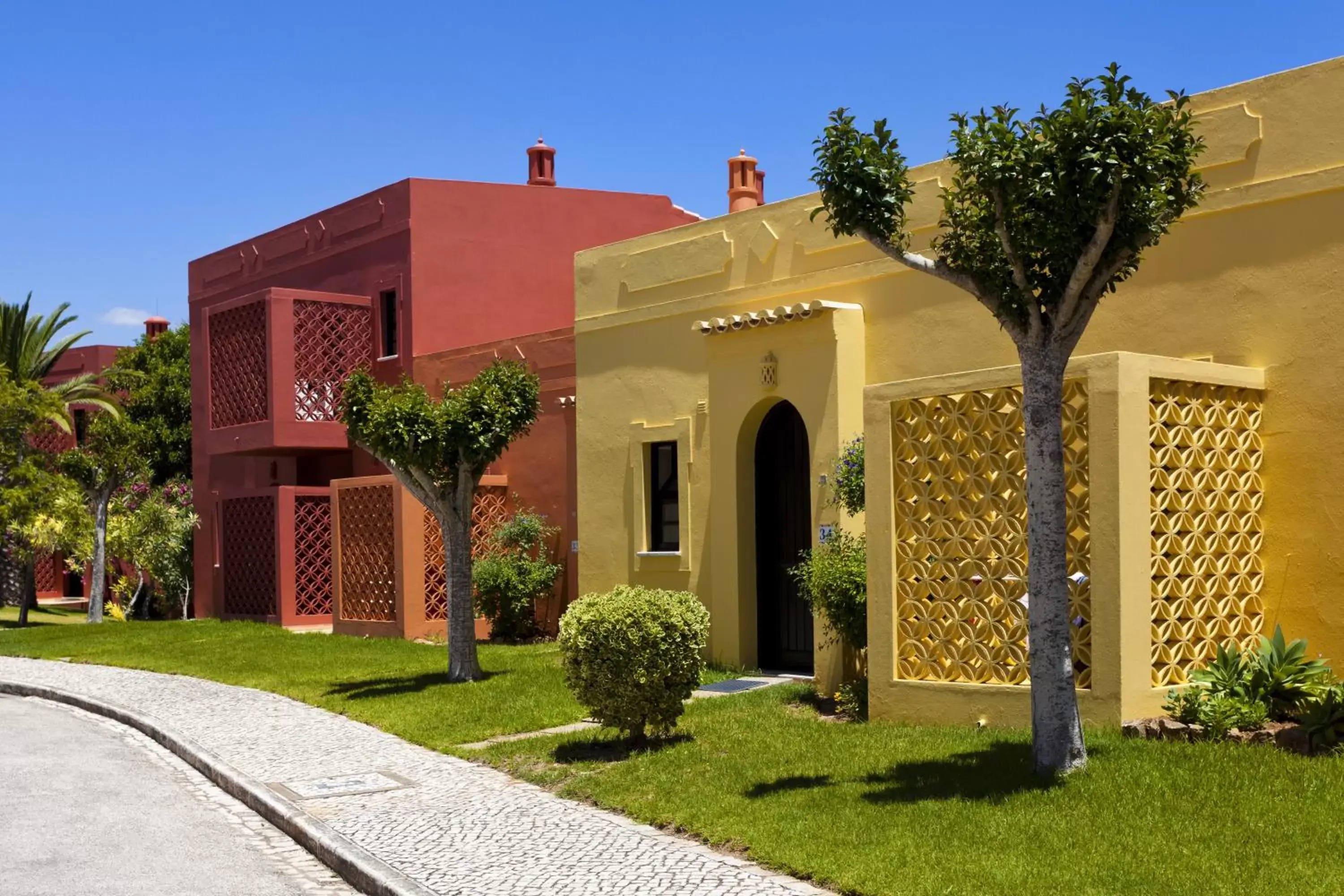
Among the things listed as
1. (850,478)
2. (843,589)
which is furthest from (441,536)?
(843,589)

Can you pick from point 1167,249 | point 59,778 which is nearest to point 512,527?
point 59,778

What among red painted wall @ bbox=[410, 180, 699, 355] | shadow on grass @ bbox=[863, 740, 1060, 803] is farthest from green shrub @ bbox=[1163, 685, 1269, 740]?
red painted wall @ bbox=[410, 180, 699, 355]

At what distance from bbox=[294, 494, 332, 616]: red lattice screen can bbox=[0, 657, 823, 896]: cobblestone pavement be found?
31.3 feet

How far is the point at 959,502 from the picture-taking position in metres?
10.5

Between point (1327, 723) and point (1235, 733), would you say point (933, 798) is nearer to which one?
point (1235, 733)

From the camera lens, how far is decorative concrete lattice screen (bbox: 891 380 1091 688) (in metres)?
9.87

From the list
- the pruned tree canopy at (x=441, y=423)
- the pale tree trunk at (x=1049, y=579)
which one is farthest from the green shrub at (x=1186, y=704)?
the pruned tree canopy at (x=441, y=423)

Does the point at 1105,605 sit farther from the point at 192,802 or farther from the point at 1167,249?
the point at 192,802

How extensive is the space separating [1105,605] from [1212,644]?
3.84ft

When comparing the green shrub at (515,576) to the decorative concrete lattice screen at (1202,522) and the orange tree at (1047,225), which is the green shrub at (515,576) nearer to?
the decorative concrete lattice screen at (1202,522)

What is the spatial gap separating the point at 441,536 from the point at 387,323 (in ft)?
14.7

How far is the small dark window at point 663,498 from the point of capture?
52.7 ft

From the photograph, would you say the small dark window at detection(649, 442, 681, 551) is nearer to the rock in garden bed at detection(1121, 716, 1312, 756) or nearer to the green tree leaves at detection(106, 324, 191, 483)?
the rock in garden bed at detection(1121, 716, 1312, 756)

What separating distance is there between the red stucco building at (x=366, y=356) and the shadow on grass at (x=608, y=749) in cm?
871
